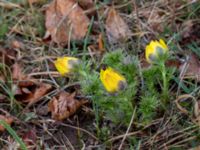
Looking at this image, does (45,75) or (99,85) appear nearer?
(99,85)

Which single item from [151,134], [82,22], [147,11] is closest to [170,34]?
[147,11]

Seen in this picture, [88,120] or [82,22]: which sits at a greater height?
[82,22]

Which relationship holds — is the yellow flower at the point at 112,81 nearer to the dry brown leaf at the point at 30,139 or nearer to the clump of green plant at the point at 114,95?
the clump of green plant at the point at 114,95

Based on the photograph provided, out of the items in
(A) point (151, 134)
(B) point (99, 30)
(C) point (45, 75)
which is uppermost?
(B) point (99, 30)

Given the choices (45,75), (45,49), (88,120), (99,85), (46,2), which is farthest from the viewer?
(46,2)

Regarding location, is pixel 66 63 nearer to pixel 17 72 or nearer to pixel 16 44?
pixel 17 72

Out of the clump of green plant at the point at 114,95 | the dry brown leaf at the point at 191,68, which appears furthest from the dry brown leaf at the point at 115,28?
the clump of green plant at the point at 114,95

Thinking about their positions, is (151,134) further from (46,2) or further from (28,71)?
(46,2)
